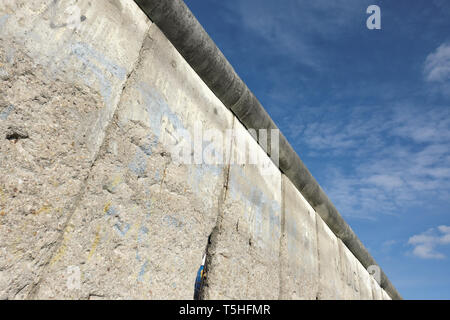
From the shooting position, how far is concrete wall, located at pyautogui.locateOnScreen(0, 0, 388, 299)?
98cm

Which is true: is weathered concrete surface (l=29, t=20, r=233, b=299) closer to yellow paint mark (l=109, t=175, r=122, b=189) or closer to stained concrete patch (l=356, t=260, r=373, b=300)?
yellow paint mark (l=109, t=175, r=122, b=189)

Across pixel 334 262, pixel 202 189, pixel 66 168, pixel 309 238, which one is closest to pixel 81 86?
pixel 66 168

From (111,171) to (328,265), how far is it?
2783 mm

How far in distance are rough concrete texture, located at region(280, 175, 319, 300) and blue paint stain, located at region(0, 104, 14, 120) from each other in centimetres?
205

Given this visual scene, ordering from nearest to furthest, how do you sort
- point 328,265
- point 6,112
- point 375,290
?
point 6,112 < point 328,265 < point 375,290

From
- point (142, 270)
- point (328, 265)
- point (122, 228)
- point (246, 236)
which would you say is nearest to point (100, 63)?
point (122, 228)

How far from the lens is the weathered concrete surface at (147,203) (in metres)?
1.12

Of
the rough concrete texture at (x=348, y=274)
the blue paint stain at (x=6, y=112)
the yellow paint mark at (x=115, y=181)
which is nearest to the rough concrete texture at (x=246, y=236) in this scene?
the yellow paint mark at (x=115, y=181)

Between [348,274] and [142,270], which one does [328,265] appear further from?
[142,270]

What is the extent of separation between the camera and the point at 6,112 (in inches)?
37.7

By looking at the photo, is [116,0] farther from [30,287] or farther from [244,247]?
[244,247]

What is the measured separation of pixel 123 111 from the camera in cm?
136

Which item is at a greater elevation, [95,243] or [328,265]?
Result: [328,265]

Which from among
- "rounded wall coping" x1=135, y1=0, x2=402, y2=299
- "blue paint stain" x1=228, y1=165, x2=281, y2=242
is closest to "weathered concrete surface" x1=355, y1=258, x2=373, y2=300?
"rounded wall coping" x1=135, y1=0, x2=402, y2=299
